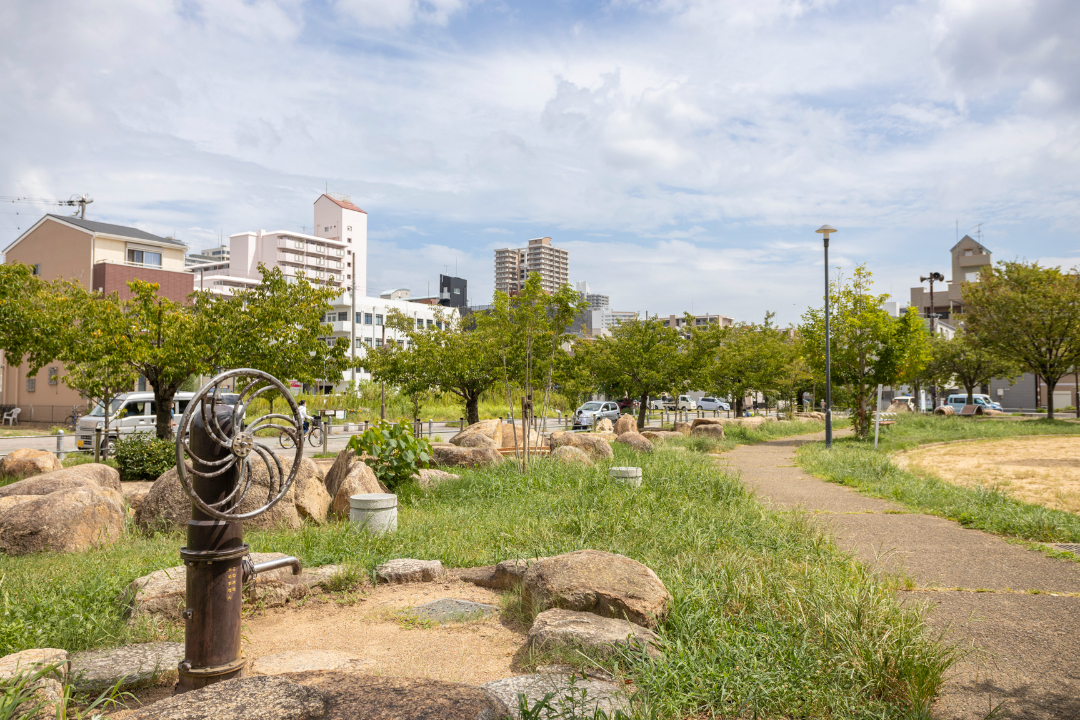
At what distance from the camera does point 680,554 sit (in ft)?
19.1

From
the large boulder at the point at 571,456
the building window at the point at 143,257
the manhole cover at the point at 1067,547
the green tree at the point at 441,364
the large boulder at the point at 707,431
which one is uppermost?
the building window at the point at 143,257

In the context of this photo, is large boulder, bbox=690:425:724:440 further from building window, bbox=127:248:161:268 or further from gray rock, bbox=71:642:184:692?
building window, bbox=127:248:161:268

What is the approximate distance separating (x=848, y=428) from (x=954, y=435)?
5.14 metres

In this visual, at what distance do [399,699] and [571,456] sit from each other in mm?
9811

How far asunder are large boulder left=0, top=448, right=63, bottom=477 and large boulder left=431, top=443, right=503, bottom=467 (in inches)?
268

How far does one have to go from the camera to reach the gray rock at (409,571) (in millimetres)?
5781

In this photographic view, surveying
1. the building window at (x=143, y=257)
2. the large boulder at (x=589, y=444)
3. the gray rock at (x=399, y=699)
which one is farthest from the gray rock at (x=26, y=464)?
the building window at (x=143, y=257)

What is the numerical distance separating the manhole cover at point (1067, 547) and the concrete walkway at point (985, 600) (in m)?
0.33

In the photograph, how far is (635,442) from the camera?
17359 millimetres

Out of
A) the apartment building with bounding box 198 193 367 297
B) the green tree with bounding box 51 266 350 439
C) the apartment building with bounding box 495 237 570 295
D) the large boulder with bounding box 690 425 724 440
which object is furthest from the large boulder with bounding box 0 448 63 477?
the apartment building with bounding box 495 237 570 295

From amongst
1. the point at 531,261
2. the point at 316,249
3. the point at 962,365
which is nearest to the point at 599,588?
the point at 962,365

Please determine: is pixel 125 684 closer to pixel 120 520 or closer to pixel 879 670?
pixel 879 670

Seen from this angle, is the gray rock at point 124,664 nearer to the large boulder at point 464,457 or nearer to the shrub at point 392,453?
the shrub at point 392,453

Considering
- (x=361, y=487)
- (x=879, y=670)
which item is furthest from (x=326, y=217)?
(x=879, y=670)
